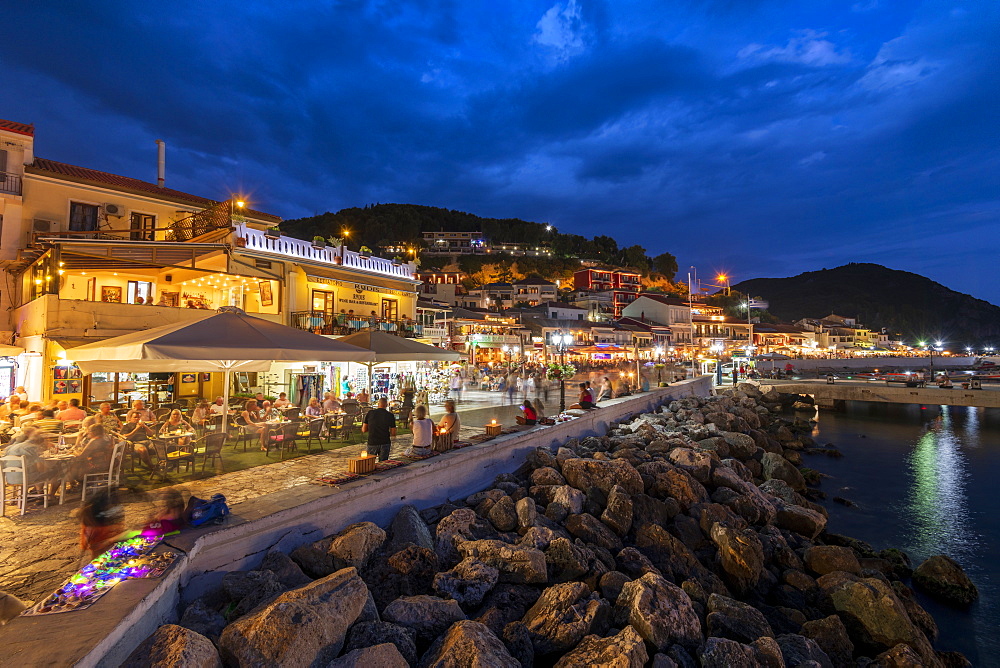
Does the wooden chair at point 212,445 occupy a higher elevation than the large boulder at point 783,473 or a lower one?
higher

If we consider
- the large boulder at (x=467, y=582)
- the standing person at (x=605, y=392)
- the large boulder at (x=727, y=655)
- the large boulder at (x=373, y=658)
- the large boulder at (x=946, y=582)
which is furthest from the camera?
the standing person at (x=605, y=392)

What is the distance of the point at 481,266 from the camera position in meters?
87.9

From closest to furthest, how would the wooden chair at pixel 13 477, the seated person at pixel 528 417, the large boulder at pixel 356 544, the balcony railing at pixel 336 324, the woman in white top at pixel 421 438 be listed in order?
1. the large boulder at pixel 356 544
2. the wooden chair at pixel 13 477
3. the woman in white top at pixel 421 438
4. the seated person at pixel 528 417
5. the balcony railing at pixel 336 324

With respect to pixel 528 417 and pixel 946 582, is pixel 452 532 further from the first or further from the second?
pixel 946 582

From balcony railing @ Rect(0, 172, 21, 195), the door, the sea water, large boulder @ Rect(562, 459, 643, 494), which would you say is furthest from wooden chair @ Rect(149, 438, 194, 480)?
balcony railing @ Rect(0, 172, 21, 195)

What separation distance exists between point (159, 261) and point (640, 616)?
17.0 meters

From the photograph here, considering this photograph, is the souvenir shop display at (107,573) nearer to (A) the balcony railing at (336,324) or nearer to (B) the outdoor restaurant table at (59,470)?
(B) the outdoor restaurant table at (59,470)

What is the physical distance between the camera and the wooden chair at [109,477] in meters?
6.96

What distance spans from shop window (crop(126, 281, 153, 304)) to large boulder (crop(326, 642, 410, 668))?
1929 centimetres

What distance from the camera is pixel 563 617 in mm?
5512

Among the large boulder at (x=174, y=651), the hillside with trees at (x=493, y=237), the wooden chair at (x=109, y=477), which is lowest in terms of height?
the large boulder at (x=174, y=651)

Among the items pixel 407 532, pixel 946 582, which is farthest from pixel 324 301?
pixel 946 582

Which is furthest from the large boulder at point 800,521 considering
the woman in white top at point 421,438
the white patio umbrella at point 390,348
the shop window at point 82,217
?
the shop window at point 82,217

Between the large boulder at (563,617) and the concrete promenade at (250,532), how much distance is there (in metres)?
3.00
